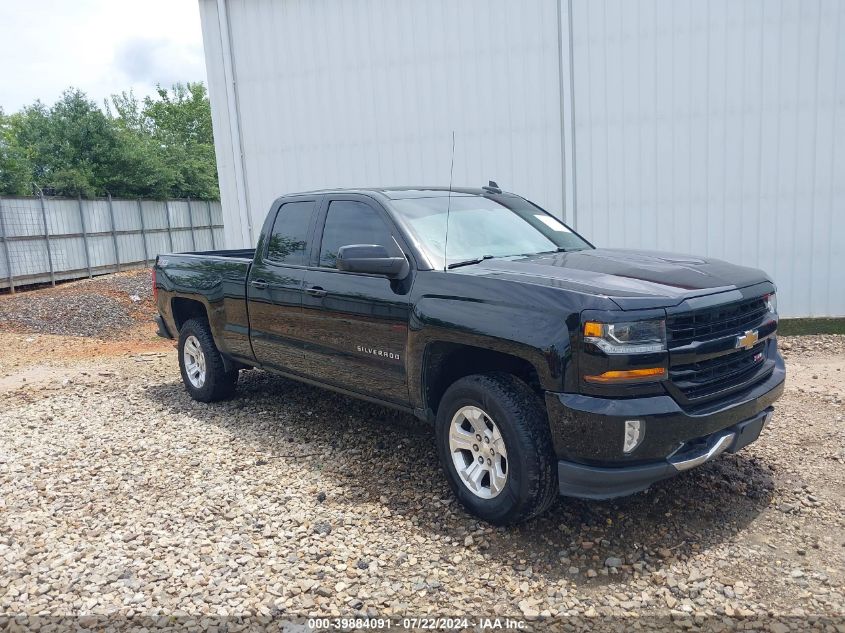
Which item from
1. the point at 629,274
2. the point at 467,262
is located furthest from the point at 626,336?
the point at 467,262

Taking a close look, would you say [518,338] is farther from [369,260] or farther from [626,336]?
[369,260]

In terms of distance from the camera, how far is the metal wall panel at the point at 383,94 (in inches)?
388

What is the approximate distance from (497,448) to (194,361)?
407cm

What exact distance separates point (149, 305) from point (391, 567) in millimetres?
13902

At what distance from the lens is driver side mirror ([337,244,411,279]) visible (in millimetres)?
4113

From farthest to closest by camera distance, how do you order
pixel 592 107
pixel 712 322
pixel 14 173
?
1. pixel 14 173
2. pixel 592 107
3. pixel 712 322

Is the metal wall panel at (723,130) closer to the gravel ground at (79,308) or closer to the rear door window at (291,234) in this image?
the rear door window at (291,234)

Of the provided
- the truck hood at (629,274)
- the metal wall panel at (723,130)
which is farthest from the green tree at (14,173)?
the truck hood at (629,274)

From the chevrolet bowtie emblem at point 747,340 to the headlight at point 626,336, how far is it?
65 cm

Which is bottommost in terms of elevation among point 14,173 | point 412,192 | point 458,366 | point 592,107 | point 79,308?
point 79,308

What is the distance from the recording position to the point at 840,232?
31.0 feet

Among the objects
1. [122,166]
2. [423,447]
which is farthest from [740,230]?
[122,166]

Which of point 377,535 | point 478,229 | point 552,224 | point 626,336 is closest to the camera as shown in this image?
point 626,336

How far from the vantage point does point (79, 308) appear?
14.7 meters
